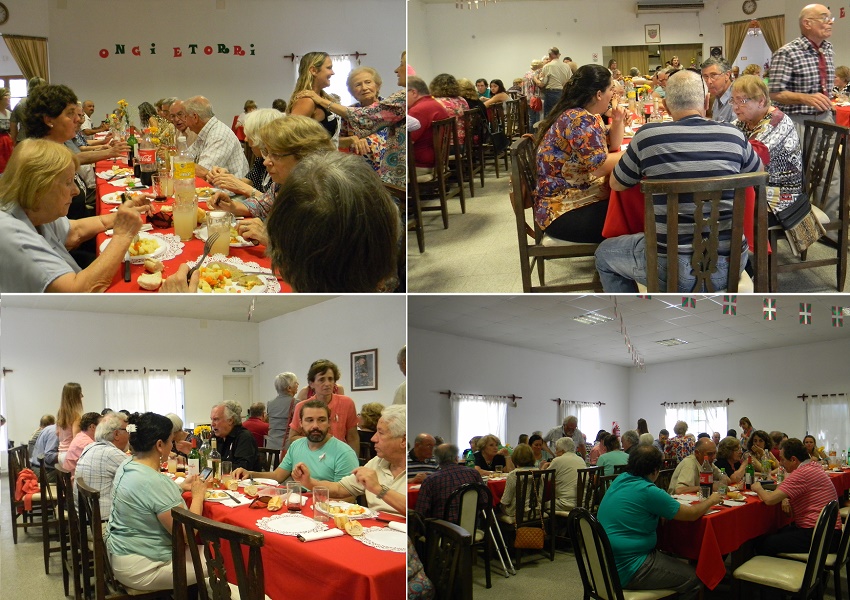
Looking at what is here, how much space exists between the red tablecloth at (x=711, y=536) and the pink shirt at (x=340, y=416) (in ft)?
6.19

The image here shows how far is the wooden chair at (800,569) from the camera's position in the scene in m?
2.73

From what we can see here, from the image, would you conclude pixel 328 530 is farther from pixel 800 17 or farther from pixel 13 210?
pixel 800 17

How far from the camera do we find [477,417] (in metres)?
2.28

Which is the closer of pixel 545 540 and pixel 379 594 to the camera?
pixel 379 594

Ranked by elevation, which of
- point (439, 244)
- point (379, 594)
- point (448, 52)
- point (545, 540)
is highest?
point (448, 52)

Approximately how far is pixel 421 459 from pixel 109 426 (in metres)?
0.95

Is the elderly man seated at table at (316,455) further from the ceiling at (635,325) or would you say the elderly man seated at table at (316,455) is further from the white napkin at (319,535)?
the ceiling at (635,325)

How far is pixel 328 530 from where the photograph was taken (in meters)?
2.01

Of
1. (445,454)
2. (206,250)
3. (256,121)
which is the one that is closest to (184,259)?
(206,250)

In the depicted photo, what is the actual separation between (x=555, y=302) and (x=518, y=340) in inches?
7.2

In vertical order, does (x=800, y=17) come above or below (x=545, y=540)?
above

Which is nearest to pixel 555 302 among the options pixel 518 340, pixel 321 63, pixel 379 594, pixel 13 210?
pixel 518 340

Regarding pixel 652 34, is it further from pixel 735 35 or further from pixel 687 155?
pixel 687 155

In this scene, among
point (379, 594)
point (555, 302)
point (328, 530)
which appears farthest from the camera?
point (555, 302)
